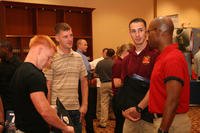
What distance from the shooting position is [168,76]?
2.25m

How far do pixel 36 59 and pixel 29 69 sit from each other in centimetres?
13

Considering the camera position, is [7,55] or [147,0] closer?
[7,55]

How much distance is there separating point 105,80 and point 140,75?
12.2 ft

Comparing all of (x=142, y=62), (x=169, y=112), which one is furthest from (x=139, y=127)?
(x=169, y=112)

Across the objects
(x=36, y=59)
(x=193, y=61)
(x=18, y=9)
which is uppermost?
(x=18, y=9)

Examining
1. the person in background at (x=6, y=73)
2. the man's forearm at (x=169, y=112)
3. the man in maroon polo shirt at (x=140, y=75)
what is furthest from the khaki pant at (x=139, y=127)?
the person in background at (x=6, y=73)

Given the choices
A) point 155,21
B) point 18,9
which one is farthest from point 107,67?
point 155,21

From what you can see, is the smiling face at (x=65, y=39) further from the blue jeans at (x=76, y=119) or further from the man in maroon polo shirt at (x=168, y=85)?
the man in maroon polo shirt at (x=168, y=85)

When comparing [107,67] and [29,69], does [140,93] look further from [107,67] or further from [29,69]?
[107,67]

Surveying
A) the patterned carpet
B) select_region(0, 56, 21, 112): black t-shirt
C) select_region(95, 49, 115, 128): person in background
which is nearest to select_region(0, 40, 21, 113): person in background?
select_region(0, 56, 21, 112): black t-shirt

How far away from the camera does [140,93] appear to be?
2.96 metres

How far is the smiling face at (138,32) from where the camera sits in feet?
10.0

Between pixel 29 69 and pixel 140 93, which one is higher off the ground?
pixel 29 69

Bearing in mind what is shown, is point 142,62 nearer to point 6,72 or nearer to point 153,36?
point 153,36
